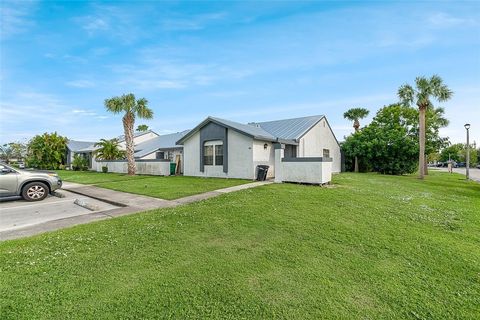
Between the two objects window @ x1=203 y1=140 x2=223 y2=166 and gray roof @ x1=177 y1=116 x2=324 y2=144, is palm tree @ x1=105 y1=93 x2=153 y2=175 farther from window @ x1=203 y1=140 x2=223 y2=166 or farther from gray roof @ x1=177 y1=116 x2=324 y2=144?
window @ x1=203 y1=140 x2=223 y2=166

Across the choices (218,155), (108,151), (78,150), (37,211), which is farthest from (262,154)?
(78,150)

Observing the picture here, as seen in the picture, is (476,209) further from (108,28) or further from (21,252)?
(108,28)

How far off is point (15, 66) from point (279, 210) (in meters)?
12.6

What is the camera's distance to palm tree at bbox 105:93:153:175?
2056cm

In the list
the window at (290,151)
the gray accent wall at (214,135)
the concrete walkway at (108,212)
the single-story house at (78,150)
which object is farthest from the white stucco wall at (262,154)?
the single-story house at (78,150)

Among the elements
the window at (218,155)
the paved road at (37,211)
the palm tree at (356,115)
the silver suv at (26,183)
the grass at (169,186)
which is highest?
the palm tree at (356,115)

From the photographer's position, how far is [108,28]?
34.2 ft

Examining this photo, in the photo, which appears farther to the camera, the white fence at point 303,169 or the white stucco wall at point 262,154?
the white stucco wall at point 262,154

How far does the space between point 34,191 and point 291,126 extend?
17803 mm

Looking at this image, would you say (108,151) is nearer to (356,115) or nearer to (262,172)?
(262,172)

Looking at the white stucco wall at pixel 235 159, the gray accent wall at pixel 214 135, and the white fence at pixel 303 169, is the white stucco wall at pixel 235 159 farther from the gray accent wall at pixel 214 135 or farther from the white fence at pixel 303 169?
the white fence at pixel 303 169

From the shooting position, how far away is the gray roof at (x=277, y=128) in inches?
636

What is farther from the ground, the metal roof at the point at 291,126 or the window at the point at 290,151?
the metal roof at the point at 291,126

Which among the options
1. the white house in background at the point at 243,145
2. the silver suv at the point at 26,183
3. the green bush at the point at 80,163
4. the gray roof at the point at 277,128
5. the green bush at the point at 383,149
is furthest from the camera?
the green bush at the point at 80,163
